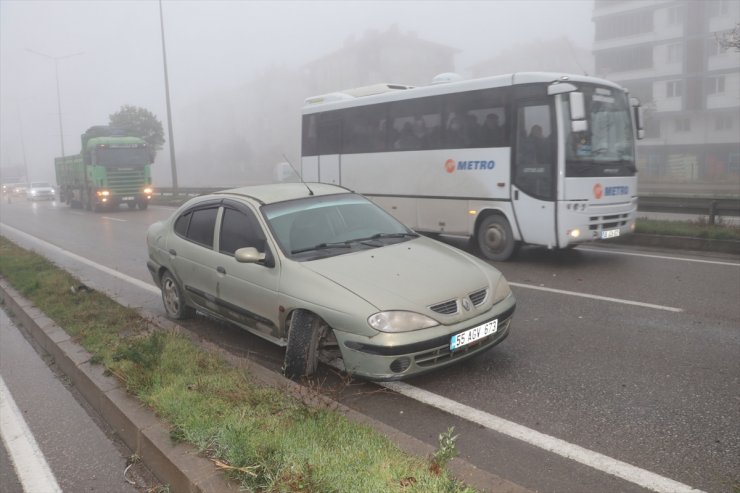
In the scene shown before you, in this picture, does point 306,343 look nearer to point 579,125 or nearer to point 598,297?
point 598,297

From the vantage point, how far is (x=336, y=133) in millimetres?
13219

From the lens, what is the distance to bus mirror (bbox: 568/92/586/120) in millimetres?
8383

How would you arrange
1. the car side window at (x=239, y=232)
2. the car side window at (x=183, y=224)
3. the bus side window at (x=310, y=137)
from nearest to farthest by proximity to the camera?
the car side window at (x=239, y=232) → the car side window at (x=183, y=224) → the bus side window at (x=310, y=137)

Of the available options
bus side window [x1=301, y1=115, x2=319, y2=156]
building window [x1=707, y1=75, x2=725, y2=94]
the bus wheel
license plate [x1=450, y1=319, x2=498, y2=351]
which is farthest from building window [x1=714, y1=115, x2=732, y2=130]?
license plate [x1=450, y1=319, x2=498, y2=351]

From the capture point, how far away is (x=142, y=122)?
54438 mm

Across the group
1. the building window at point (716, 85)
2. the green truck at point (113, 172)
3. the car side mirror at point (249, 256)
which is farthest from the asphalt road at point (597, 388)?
the building window at point (716, 85)

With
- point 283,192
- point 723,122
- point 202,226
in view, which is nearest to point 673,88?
point 723,122

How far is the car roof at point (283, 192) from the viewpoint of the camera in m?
5.53

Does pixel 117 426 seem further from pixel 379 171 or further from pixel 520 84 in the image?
pixel 379 171

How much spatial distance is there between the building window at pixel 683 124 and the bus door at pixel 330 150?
35.3 metres

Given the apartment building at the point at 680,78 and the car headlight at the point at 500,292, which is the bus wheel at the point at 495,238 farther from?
the apartment building at the point at 680,78

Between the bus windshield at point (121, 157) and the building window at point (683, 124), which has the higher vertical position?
the building window at point (683, 124)

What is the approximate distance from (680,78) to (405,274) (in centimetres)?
4314

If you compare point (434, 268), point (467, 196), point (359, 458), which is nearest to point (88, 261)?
point (467, 196)
